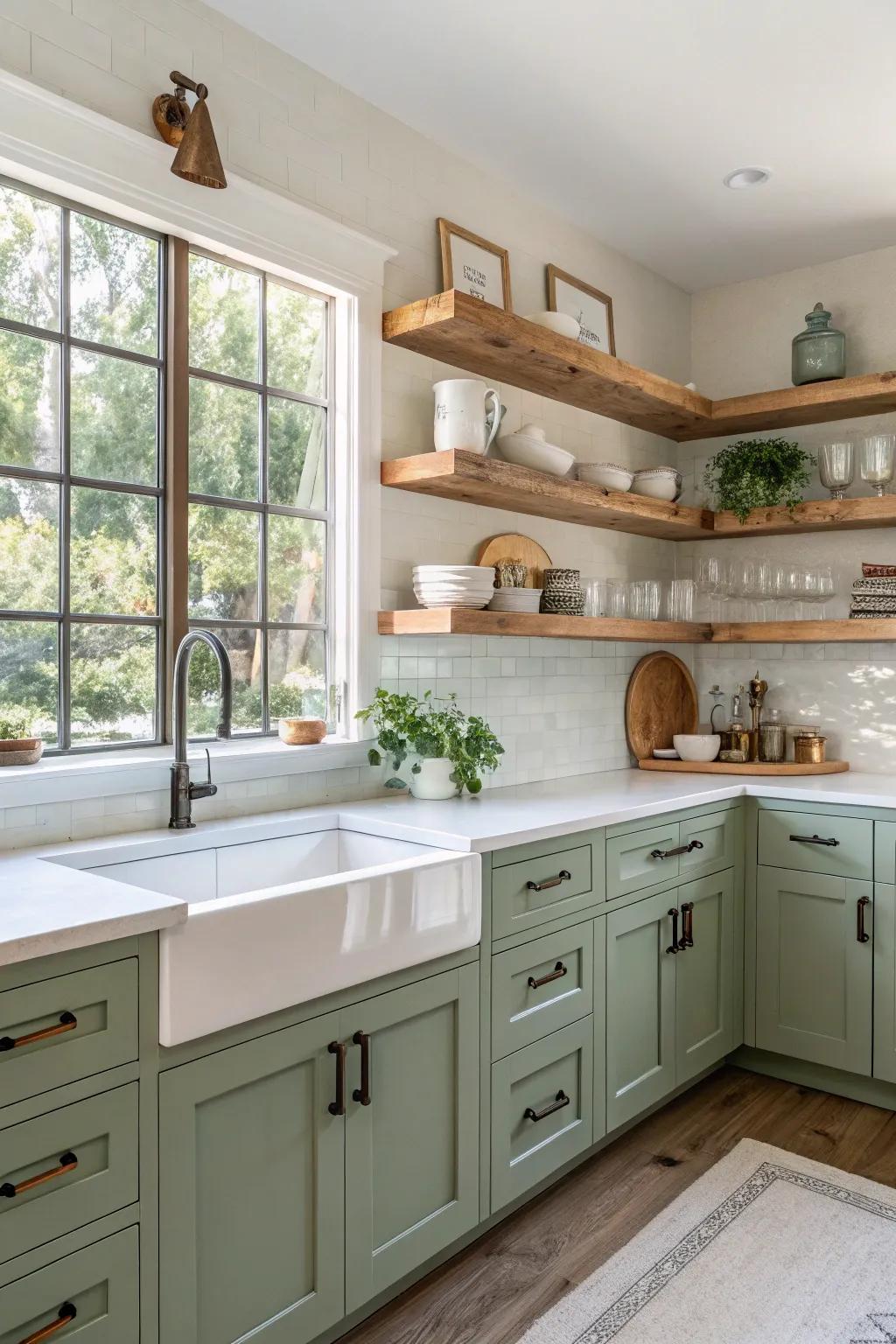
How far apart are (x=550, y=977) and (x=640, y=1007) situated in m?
0.49

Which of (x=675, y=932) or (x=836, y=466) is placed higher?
(x=836, y=466)

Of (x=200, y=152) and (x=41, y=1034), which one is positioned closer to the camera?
(x=41, y=1034)

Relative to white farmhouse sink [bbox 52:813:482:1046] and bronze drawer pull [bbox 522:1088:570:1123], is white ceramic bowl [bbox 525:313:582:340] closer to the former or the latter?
white farmhouse sink [bbox 52:813:482:1046]

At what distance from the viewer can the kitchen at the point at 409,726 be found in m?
1.65

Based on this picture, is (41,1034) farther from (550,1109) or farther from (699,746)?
(699,746)

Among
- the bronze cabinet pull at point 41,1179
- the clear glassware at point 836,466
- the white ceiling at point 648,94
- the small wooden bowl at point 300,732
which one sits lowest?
the bronze cabinet pull at point 41,1179

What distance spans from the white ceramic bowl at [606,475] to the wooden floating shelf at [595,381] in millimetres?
252

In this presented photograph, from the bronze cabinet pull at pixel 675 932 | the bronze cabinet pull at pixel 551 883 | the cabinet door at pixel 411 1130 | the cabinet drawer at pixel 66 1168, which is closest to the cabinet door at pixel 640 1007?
the bronze cabinet pull at pixel 675 932

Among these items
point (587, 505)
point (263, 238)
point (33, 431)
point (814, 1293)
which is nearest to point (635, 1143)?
point (814, 1293)

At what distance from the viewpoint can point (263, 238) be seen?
96.7 inches

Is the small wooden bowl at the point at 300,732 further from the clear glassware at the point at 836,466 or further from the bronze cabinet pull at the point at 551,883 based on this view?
the clear glassware at the point at 836,466

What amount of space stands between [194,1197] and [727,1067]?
2.25 m

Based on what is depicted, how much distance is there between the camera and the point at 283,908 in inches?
66.7

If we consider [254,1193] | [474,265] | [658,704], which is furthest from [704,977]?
[474,265]
